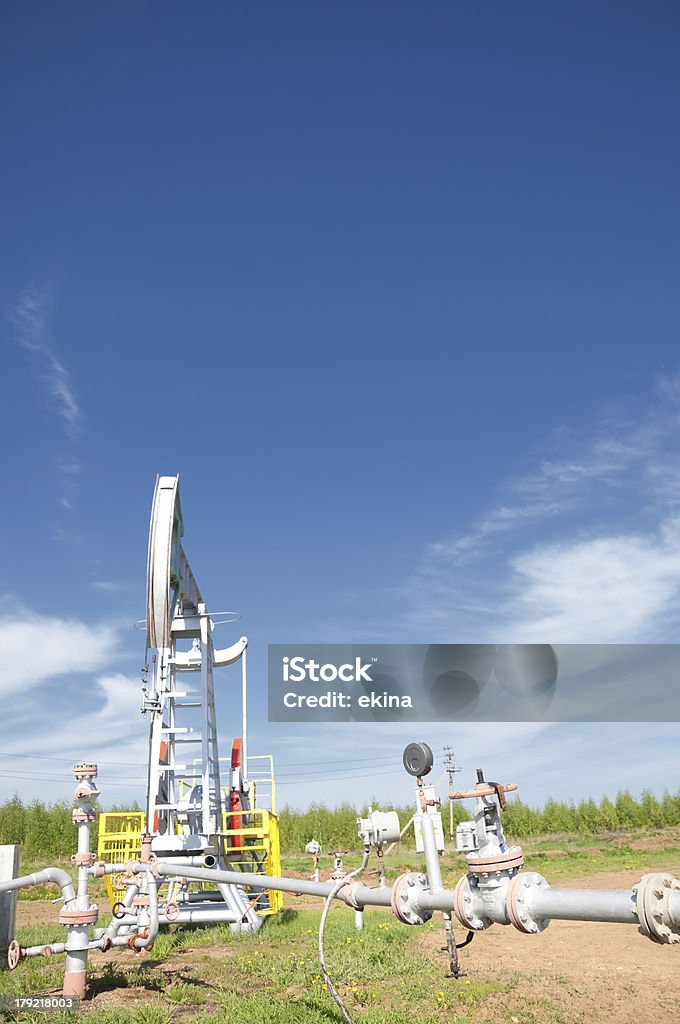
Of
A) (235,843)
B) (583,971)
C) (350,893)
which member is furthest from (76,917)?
(583,971)

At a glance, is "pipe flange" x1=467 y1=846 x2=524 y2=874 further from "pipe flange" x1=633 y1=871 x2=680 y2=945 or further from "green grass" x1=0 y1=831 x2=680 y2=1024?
"green grass" x1=0 y1=831 x2=680 y2=1024

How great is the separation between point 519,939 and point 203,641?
25.2 ft

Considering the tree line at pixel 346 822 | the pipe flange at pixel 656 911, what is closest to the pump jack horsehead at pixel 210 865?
the pipe flange at pixel 656 911

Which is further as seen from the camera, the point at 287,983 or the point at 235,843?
the point at 235,843

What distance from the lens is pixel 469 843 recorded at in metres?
4.59

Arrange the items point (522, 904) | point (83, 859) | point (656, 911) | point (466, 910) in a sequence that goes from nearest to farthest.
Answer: point (656, 911), point (522, 904), point (466, 910), point (83, 859)

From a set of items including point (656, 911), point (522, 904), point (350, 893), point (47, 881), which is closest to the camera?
point (656, 911)

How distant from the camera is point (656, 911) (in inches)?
125

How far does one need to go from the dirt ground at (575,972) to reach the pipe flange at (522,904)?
17.0ft

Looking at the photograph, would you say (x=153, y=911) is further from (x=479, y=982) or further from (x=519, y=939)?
(x=519, y=939)

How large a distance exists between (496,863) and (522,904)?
221 mm

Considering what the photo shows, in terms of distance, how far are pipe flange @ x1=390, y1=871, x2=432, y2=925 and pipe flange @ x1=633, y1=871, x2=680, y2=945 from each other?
4.88ft

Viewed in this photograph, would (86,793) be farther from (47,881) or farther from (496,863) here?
(496,863)

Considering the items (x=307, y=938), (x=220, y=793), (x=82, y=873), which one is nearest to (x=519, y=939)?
(x=307, y=938)
